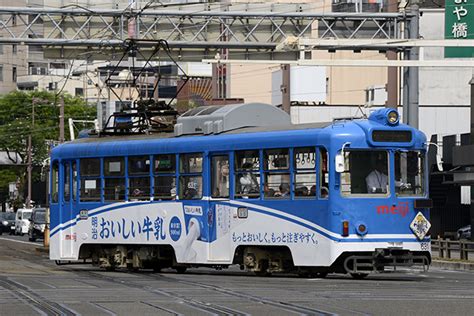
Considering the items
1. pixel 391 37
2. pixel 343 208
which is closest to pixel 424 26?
pixel 391 37

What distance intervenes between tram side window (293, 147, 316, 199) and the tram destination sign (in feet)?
3.94

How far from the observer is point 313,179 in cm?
2498

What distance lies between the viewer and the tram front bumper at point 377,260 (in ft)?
80.6

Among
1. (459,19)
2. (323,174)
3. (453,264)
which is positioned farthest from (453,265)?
(323,174)

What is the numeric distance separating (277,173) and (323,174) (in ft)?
3.59

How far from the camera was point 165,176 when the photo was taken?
91.8 feet

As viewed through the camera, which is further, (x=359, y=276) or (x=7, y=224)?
(x=7, y=224)

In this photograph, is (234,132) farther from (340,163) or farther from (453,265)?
(453,265)

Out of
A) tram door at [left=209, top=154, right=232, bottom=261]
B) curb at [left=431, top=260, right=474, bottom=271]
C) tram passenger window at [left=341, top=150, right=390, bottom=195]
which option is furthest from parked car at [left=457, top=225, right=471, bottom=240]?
tram passenger window at [left=341, top=150, right=390, bottom=195]

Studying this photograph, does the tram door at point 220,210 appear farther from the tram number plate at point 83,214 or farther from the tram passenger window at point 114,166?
the tram number plate at point 83,214

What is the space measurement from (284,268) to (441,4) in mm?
46765

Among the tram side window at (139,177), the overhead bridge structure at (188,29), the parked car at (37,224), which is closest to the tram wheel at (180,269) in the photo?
the tram side window at (139,177)

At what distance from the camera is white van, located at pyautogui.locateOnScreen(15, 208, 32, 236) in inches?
3137

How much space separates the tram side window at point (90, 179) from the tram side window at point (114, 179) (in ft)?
1.09
